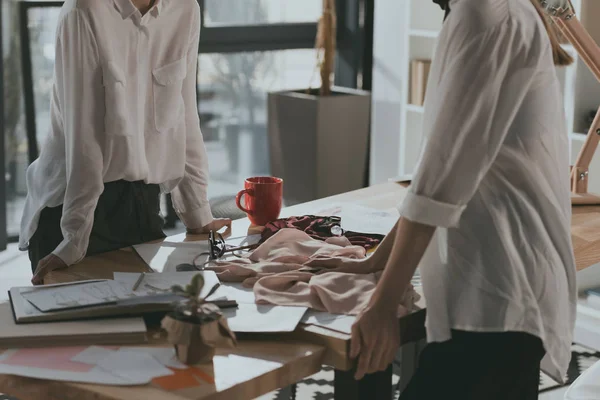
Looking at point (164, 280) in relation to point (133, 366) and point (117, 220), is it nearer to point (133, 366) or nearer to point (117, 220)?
point (133, 366)

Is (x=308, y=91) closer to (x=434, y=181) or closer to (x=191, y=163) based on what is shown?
(x=191, y=163)

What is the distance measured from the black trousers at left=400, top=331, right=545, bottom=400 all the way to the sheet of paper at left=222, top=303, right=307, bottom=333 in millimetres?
223

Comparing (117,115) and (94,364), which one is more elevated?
(117,115)

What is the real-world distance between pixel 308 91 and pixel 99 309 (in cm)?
338

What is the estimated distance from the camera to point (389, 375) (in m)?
1.47

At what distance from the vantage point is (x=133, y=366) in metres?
1.27

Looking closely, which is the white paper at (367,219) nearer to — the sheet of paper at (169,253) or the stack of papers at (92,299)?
the sheet of paper at (169,253)

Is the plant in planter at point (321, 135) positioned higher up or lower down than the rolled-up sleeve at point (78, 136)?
lower down

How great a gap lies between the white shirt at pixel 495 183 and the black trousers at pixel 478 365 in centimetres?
3

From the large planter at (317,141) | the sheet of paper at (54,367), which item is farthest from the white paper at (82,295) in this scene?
the large planter at (317,141)

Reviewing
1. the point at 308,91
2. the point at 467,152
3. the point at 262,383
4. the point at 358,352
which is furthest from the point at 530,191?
the point at 308,91

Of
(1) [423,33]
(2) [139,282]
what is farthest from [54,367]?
(1) [423,33]

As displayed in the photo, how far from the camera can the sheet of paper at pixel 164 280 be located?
59.5 inches

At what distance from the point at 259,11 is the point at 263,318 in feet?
12.3
